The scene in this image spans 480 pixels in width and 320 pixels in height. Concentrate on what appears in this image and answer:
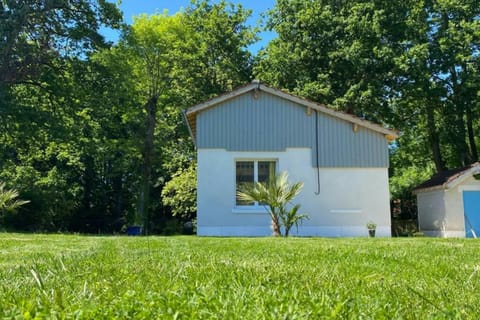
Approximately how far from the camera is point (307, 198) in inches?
596

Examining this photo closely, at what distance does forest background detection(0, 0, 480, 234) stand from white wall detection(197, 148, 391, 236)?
21.8ft

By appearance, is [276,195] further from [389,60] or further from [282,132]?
[389,60]

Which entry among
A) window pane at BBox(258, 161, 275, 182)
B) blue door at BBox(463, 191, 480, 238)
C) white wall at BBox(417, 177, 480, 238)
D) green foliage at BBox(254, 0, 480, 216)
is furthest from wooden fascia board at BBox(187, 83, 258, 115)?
blue door at BBox(463, 191, 480, 238)

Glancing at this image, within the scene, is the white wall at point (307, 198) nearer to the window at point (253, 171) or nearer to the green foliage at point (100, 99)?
the window at point (253, 171)

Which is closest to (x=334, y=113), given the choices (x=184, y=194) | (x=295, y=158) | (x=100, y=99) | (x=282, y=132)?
(x=282, y=132)

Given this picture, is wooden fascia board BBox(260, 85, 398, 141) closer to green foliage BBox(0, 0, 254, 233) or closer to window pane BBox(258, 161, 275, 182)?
window pane BBox(258, 161, 275, 182)

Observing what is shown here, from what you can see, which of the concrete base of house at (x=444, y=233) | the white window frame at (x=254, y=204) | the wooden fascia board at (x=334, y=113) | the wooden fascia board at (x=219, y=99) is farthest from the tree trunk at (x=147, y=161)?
A: the concrete base of house at (x=444, y=233)

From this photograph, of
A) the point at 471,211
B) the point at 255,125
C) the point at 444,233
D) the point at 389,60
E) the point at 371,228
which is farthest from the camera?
the point at 389,60

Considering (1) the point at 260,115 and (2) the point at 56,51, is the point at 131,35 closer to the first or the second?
(2) the point at 56,51

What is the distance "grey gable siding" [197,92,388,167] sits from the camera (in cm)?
1514

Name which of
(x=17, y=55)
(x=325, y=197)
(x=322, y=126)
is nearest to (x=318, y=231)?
(x=325, y=197)

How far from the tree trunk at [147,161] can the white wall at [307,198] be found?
893 cm

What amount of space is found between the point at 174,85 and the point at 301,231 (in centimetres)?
1475

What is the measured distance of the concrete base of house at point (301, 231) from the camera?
14664mm
